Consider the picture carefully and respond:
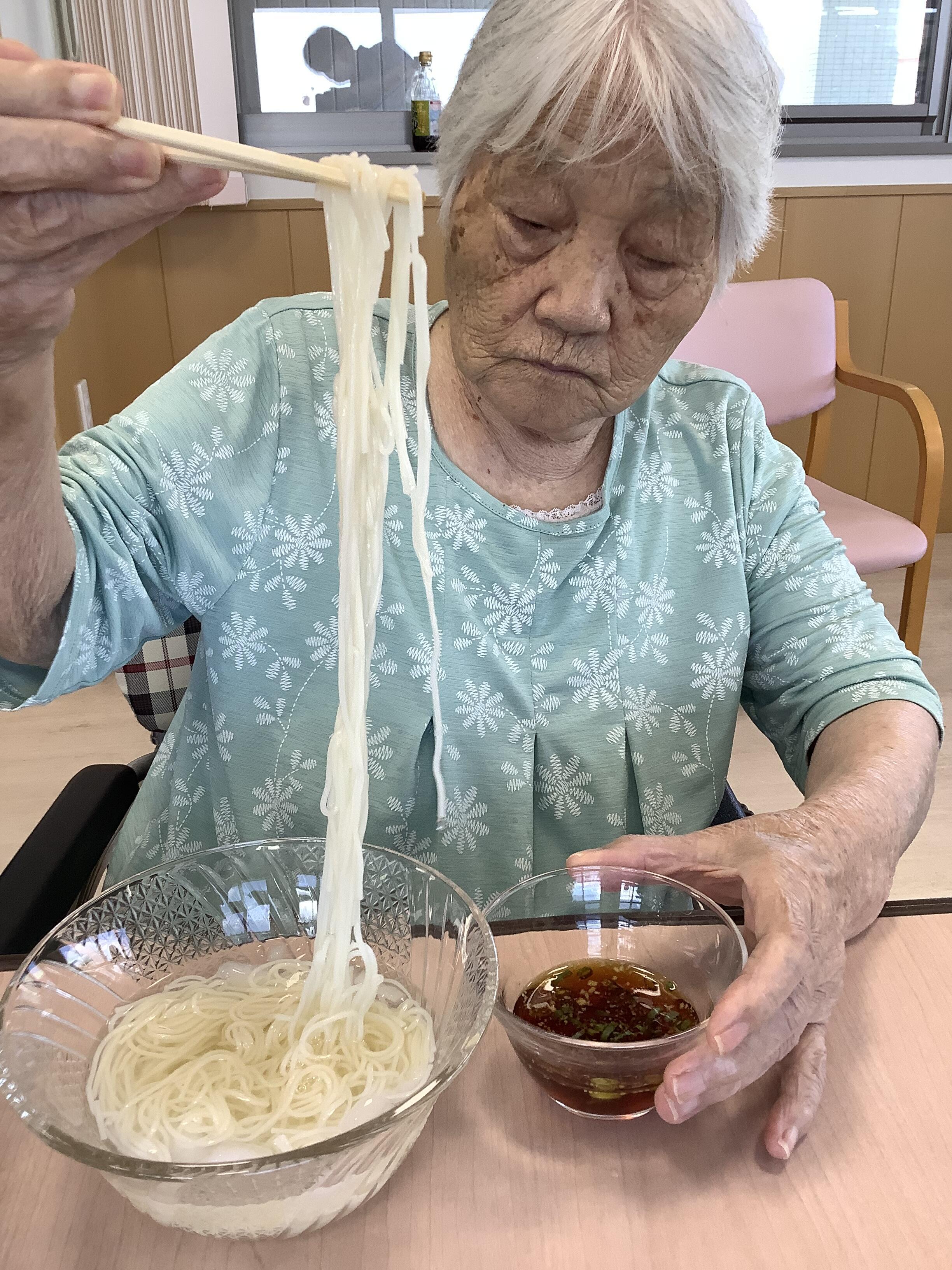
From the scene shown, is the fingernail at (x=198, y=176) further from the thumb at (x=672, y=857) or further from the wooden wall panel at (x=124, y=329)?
the wooden wall panel at (x=124, y=329)

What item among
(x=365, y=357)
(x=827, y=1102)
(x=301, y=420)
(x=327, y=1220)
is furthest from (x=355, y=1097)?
(x=301, y=420)

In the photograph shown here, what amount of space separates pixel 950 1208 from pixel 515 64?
0.96m

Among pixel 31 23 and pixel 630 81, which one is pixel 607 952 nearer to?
pixel 630 81

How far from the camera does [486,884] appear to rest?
3.80 ft

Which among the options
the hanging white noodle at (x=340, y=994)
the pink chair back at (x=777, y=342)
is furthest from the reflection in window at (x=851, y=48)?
the hanging white noodle at (x=340, y=994)

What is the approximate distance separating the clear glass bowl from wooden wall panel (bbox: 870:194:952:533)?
11.2ft

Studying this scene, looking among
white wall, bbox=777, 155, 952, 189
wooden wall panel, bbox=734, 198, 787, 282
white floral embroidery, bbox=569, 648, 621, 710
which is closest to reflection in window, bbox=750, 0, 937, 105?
white wall, bbox=777, 155, 952, 189

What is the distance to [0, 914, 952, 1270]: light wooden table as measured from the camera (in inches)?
23.5

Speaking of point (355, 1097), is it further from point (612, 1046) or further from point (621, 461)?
point (621, 461)

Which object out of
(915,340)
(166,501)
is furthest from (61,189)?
(915,340)

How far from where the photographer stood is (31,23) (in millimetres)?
2660

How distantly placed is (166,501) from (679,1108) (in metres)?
0.71

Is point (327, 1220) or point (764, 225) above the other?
point (764, 225)

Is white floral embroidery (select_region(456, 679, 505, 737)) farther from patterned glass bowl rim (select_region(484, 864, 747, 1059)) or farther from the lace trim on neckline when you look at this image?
patterned glass bowl rim (select_region(484, 864, 747, 1059))
